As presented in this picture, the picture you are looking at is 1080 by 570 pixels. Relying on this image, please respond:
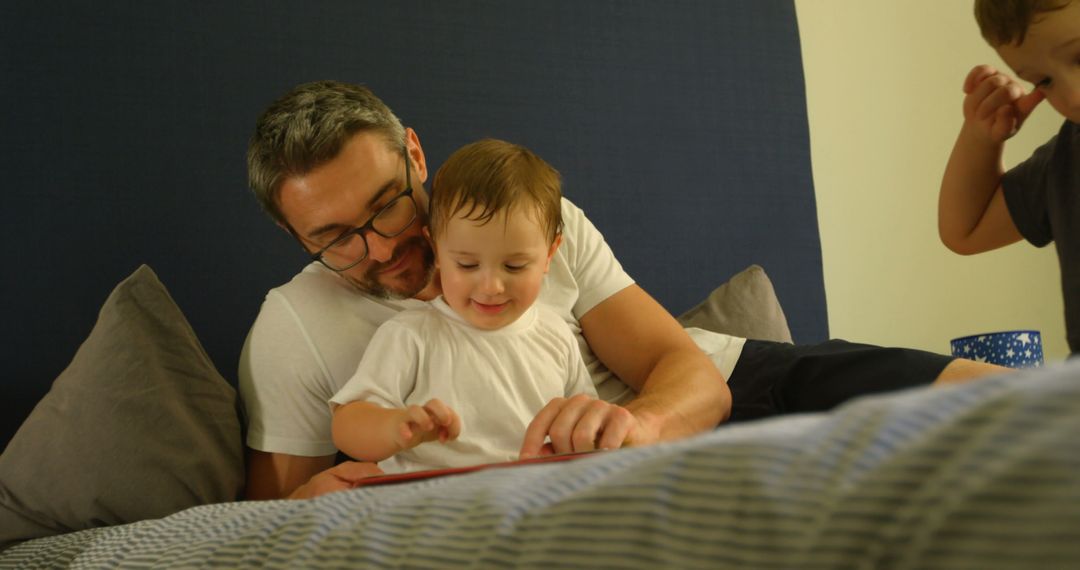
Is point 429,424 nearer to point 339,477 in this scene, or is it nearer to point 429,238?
point 339,477

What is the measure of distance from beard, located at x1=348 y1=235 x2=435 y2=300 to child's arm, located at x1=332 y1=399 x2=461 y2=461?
0.28 meters

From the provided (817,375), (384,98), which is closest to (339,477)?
(817,375)

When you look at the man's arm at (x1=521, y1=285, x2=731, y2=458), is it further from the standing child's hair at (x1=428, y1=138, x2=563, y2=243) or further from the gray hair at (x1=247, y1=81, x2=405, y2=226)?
the gray hair at (x1=247, y1=81, x2=405, y2=226)

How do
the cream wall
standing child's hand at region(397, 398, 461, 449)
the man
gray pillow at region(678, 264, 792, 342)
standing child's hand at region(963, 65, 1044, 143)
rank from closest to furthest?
standing child's hand at region(397, 398, 461, 449) → the man → standing child's hand at region(963, 65, 1044, 143) → gray pillow at region(678, 264, 792, 342) → the cream wall

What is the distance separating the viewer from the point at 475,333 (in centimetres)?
150

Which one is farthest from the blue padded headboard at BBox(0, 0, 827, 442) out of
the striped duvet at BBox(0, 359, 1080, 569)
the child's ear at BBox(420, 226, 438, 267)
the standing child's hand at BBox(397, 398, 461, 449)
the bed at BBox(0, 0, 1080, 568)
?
the striped duvet at BBox(0, 359, 1080, 569)

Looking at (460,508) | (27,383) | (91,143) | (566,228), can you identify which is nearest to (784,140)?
(566,228)

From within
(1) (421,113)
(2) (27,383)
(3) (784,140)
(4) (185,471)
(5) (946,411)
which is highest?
(1) (421,113)

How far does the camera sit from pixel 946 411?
1.10 ft

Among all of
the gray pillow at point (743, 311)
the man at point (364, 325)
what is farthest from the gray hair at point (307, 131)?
the gray pillow at point (743, 311)

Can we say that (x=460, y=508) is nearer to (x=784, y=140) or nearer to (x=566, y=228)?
(x=566, y=228)

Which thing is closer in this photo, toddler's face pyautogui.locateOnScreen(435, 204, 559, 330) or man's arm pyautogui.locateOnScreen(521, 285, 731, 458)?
man's arm pyautogui.locateOnScreen(521, 285, 731, 458)

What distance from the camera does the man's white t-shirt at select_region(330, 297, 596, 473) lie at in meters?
1.40

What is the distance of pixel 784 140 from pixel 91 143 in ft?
5.39
